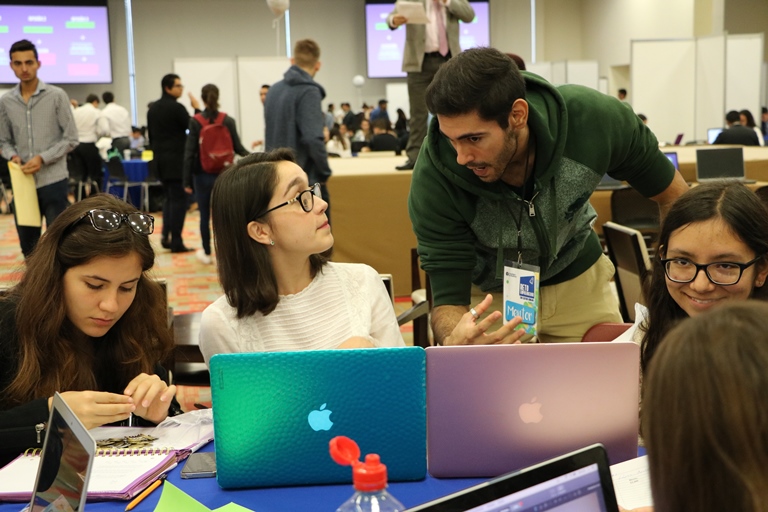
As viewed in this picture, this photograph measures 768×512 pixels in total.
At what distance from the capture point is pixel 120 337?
1.89m

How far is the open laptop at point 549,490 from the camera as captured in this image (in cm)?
81

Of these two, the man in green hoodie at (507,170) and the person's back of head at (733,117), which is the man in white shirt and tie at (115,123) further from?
the man in green hoodie at (507,170)

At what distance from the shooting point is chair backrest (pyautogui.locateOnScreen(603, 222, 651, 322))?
9.53 feet

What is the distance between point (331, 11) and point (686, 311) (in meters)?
16.4

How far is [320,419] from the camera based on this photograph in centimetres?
134

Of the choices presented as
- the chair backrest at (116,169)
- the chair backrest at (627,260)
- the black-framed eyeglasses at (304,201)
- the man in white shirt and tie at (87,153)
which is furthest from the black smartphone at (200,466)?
the man in white shirt and tie at (87,153)

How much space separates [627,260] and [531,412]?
1.91 meters

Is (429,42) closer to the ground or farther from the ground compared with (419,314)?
farther from the ground

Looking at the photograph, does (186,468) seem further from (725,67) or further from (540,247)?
(725,67)

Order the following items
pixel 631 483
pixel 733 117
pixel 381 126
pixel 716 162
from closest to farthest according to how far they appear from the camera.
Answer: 1. pixel 631 483
2. pixel 716 162
3. pixel 733 117
4. pixel 381 126

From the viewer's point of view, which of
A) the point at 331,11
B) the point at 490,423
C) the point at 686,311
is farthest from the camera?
the point at 331,11

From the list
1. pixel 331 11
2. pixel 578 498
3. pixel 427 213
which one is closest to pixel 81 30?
pixel 331 11

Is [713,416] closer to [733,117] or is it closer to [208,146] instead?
[208,146]

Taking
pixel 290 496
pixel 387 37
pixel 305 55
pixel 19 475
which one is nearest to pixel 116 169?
pixel 305 55
